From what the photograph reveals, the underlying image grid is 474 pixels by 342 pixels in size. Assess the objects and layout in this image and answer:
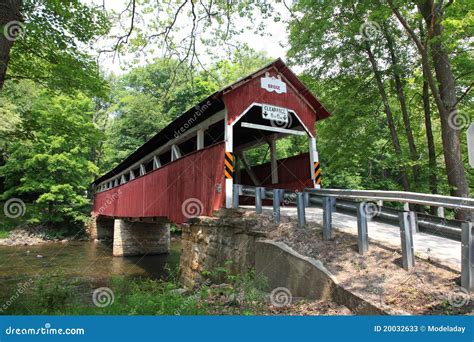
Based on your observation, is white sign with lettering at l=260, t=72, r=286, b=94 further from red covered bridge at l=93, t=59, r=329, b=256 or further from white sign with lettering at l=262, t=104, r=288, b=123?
white sign with lettering at l=262, t=104, r=288, b=123

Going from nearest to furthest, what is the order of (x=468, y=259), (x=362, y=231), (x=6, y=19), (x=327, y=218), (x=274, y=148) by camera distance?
(x=468, y=259), (x=362, y=231), (x=6, y=19), (x=327, y=218), (x=274, y=148)

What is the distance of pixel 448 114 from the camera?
8336 millimetres

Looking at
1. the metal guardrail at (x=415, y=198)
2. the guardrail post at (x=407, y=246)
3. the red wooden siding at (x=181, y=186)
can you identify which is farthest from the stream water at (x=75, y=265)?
the guardrail post at (x=407, y=246)

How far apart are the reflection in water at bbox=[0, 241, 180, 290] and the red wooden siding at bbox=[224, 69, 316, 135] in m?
5.54

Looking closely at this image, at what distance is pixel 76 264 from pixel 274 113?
39.4 feet

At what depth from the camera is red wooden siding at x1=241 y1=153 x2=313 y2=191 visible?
359 inches

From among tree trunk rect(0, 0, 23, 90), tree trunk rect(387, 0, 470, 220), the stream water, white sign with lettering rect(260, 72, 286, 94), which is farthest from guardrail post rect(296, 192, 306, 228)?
the stream water

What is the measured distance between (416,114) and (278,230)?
11.2 m

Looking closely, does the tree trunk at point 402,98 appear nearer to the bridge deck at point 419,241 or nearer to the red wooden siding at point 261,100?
the red wooden siding at point 261,100

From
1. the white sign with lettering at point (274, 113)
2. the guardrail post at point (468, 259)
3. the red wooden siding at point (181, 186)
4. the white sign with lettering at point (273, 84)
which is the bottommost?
the guardrail post at point (468, 259)

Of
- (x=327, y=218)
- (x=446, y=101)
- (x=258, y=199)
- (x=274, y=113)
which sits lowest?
(x=327, y=218)

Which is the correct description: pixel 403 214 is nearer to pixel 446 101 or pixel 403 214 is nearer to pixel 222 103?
pixel 222 103

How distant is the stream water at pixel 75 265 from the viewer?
11945 millimetres

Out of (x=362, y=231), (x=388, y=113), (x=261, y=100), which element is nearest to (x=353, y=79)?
(x=388, y=113)
